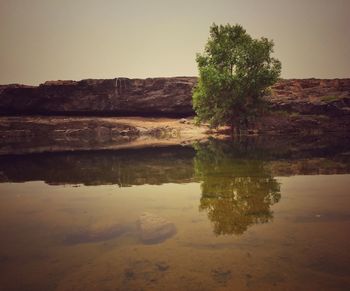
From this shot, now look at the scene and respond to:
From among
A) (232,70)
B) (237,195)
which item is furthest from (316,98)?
(237,195)

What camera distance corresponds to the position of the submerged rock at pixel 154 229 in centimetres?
471

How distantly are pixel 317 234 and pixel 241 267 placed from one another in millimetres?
1533

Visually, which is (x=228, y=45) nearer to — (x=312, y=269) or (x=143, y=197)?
(x=143, y=197)

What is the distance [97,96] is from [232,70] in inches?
1028

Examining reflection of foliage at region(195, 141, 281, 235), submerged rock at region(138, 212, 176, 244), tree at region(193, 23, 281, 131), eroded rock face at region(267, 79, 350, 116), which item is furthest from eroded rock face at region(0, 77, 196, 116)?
submerged rock at region(138, 212, 176, 244)

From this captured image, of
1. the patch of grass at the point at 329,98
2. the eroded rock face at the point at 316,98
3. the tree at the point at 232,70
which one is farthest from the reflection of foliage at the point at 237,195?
the patch of grass at the point at 329,98

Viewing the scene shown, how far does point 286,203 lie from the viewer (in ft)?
20.5

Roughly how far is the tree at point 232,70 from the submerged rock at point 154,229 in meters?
25.9

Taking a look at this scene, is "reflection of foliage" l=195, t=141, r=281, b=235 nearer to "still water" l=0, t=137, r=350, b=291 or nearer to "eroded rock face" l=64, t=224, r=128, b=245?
"still water" l=0, t=137, r=350, b=291

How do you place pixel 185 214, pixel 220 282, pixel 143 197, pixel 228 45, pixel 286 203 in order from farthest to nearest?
pixel 228 45 → pixel 143 197 → pixel 286 203 → pixel 185 214 → pixel 220 282

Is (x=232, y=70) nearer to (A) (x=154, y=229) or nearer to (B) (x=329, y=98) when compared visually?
(B) (x=329, y=98)

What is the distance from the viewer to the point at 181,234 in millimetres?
4840

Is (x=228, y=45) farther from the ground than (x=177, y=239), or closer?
farther from the ground

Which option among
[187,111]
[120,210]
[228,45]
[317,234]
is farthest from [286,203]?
[187,111]
